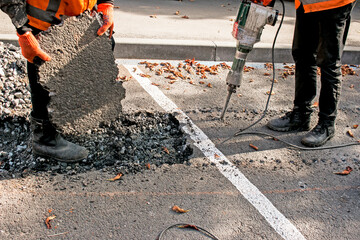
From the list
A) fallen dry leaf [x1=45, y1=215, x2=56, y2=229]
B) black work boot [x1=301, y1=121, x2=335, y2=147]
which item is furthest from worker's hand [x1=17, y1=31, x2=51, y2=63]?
black work boot [x1=301, y1=121, x2=335, y2=147]

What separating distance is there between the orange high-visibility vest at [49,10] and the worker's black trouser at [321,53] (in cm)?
213

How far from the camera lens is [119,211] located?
2682 millimetres

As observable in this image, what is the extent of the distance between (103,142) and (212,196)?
1.20m

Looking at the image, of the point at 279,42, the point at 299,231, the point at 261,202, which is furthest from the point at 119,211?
the point at 279,42

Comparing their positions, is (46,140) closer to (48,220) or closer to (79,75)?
(79,75)

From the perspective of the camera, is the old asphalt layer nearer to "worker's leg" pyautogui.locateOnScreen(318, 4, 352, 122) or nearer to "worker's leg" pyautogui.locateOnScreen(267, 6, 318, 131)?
"worker's leg" pyautogui.locateOnScreen(267, 6, 318, 131)

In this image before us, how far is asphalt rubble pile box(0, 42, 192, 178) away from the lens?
10.3ft

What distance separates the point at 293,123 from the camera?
4.04 metres

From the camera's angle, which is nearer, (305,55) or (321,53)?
(321,53)

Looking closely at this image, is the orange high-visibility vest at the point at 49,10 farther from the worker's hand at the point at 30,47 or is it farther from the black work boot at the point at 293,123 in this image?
the black work boot at the point at 293,123

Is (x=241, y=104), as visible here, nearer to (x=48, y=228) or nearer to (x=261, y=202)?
(x=261, y=202)

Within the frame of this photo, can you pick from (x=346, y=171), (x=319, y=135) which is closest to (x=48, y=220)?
(x=346, y=171)

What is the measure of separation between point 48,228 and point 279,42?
5.54m

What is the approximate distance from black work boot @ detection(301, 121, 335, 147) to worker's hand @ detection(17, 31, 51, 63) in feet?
8.57
